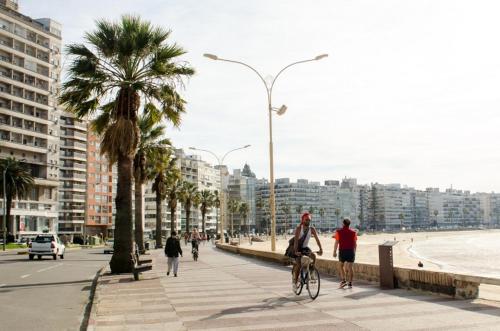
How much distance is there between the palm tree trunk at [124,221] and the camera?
19891mm

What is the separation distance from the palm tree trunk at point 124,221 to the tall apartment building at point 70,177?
300 ft

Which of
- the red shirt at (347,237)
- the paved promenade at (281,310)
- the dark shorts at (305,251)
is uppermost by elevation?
the red shirt at (347,237)

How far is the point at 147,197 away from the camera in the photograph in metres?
151

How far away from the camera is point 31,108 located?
84.8 m

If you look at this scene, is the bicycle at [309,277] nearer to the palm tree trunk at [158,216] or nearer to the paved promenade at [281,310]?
the paved promenade at [281,310]

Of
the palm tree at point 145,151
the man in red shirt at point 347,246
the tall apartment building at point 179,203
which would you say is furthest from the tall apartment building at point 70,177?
the man in red shirt at point 347,246

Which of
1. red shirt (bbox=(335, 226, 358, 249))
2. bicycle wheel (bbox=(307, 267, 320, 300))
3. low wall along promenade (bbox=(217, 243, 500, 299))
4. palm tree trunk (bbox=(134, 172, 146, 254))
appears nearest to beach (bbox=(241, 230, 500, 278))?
low wall along promenade (bbox=(217, 243, 500, 299))

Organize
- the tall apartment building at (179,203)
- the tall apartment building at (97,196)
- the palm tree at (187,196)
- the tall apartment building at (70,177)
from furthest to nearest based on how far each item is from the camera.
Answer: the tall apartment building at (179,203) < the tall apartment building at (97,196) < the tall apartment building at (70,177) < the palm tree at (187,196)

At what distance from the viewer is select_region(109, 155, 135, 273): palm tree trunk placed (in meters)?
19.9

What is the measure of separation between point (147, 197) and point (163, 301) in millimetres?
141763

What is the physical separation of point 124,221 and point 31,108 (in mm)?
71986

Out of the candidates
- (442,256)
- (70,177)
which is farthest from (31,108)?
(442,256)

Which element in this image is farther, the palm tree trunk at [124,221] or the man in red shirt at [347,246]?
the palm tree trunk at [124,221]

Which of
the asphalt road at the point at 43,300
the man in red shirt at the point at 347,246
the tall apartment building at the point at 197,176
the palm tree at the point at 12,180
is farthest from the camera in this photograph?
the tall apartment building at the point at 197,176
